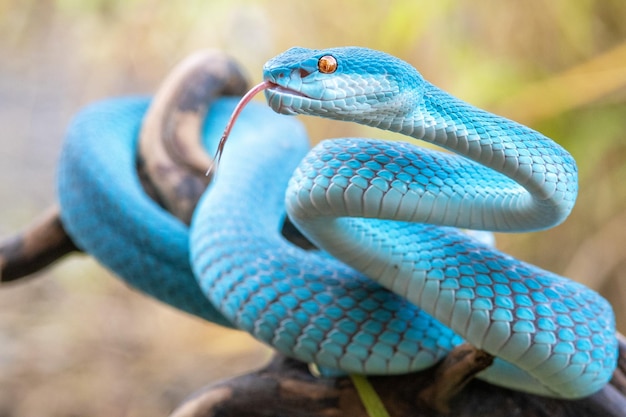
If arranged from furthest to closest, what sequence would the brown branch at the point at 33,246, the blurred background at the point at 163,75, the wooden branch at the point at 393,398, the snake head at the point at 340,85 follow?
the blurred background at the point at 163,75
the brown branch at the point at 33,246
the wooden branch at the point at 393,398
the snake head at the point at 340,85

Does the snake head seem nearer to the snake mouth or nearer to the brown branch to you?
the snake mouth

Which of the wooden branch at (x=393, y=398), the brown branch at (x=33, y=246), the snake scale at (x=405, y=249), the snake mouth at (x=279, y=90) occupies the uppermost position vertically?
the snake mouth at (x=279, y=90)

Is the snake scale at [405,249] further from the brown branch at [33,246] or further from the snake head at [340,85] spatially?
the brown branch at [33,246]

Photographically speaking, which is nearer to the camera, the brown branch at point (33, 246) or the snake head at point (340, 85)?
the snake head at point (340, 85)

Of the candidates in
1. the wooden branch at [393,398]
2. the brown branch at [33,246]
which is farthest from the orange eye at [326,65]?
the brown branch at [33,246]

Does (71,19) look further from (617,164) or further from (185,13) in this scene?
(617,164)
